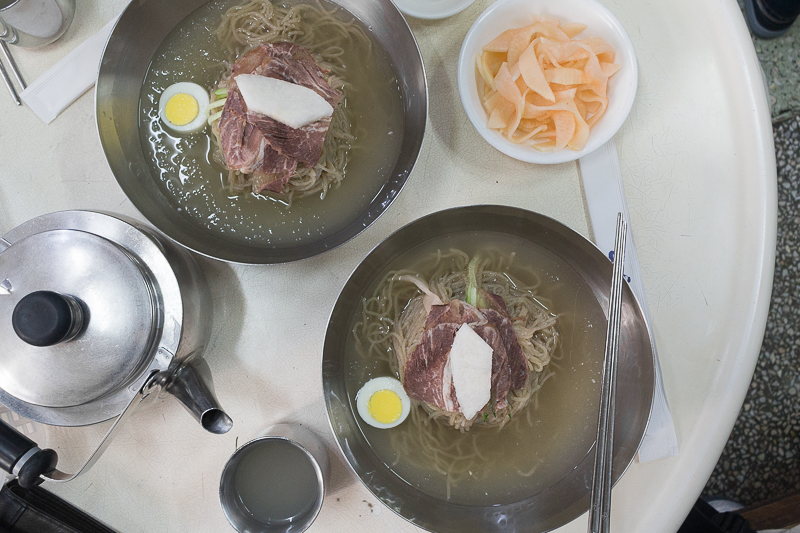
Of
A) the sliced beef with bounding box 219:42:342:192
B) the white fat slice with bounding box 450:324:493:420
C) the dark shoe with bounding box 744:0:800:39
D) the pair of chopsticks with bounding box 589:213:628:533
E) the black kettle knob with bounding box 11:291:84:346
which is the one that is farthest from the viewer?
the dark shoe with bounding box 744:0:800:39

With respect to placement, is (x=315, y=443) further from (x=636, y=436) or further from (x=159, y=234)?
(x=636, y=436)

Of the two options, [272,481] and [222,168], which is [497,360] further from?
[222,168]

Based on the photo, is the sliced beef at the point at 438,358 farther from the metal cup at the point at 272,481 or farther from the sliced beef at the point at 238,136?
the sliced beef at the point at 238,136

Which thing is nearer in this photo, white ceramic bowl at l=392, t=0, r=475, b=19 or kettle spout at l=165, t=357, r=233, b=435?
kettle spout at l=165, t=357, r=233, b=435

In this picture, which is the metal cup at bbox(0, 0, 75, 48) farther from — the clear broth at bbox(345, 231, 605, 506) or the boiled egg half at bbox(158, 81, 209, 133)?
the clear broth at bbox(345, 231, 605, 506)

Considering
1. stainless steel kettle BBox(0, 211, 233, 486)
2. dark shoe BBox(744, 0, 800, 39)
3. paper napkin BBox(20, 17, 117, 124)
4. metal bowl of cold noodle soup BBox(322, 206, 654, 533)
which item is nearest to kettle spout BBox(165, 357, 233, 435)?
stainless steel kettle BBox(0, 211, 233, 486)

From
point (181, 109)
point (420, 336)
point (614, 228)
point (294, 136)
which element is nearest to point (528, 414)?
point (420, 336)
